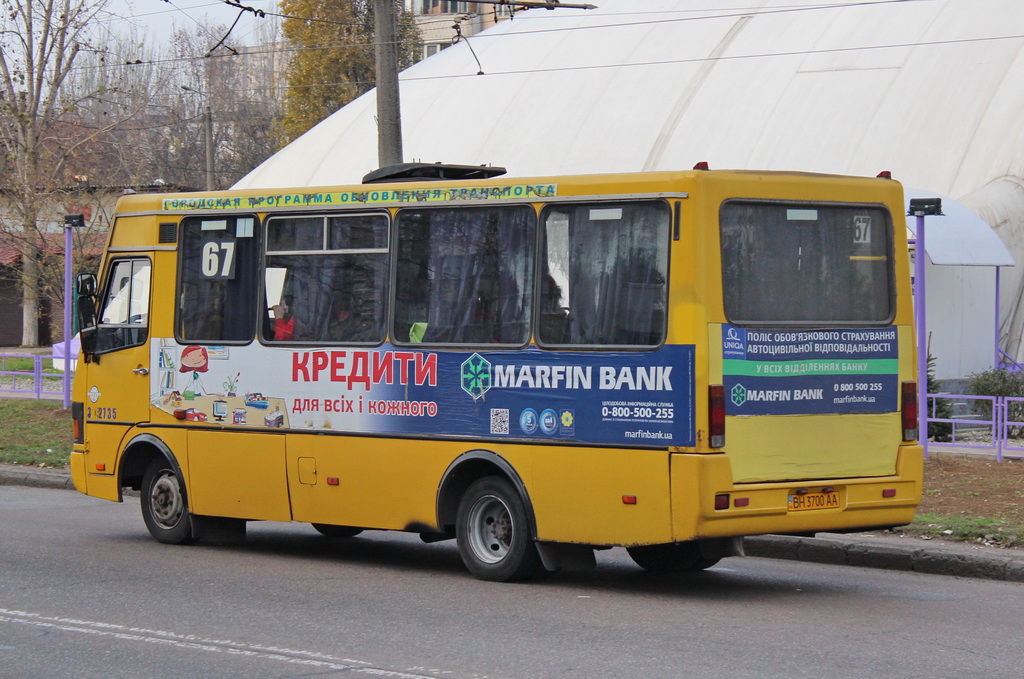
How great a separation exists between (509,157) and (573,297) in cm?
2610

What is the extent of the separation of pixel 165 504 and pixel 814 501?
5695mm

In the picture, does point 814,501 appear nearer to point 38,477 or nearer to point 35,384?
point 38,477

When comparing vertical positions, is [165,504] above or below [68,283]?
below

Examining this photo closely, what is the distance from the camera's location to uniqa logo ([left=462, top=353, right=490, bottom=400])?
10047 mm

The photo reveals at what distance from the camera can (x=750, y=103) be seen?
105 ft

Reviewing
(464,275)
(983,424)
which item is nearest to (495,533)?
(464,275)

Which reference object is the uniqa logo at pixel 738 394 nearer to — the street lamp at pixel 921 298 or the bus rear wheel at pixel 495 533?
the bus rear wheel at pixel 495 533

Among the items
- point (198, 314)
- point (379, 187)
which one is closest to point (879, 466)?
point (379, 187)

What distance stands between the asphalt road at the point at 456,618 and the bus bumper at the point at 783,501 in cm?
48

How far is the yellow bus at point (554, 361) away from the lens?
9.12 metres

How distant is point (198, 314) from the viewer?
11.9 m

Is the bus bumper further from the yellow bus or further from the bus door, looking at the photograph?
the bus door

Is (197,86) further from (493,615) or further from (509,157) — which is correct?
(493,615)

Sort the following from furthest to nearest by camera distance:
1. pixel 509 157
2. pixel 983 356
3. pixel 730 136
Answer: pixel 509 157 < pixel 730 136 < pixel 983 356
